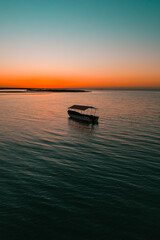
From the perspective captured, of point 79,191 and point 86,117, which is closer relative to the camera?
point 79,191

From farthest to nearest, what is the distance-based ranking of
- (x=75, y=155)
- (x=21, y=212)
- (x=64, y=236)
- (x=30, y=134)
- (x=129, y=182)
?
(x=30, y=134)
(x=75, y=155)
(x=129, y=182)
(x=21, y=212)
(x=64, y=236)

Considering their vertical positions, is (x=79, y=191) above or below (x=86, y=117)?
below

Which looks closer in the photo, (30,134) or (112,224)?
(112,224)

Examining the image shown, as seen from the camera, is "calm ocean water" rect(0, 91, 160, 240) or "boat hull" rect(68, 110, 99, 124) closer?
"calm ocean water" rect(0, 91, 160, 240)

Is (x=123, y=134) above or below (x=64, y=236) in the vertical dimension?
above

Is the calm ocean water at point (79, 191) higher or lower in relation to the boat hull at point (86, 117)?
lower

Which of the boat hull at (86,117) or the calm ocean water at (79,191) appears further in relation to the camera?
the boat hull at (86,117)

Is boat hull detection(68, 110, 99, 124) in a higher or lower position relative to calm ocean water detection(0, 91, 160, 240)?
A: higher

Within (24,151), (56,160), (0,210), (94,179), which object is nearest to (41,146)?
(24,151)

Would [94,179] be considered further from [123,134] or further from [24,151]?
[123,134]

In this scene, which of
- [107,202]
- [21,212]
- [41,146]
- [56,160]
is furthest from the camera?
[41,146]

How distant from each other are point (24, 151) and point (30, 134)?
9.37m

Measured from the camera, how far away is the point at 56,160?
20.1 meters

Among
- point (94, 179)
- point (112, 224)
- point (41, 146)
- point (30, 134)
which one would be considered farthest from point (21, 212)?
point (30, 134)
